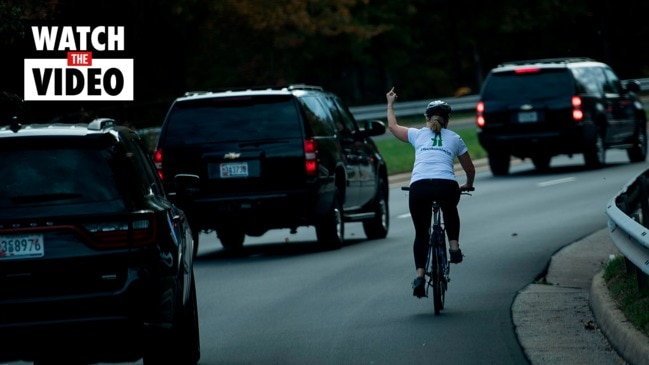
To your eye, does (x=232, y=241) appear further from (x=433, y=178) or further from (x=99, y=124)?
(x=99, y=124)

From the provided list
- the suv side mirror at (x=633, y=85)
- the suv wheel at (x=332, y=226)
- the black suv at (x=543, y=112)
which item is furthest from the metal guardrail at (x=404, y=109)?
the suv wheel at (x=332, y=226)

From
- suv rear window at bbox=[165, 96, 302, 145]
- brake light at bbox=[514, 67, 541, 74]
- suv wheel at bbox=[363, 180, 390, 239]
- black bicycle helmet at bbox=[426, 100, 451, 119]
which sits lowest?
suv wheel at bbox=[363, 180, 390, 239]

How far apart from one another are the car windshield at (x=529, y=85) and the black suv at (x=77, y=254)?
2172 centimetres

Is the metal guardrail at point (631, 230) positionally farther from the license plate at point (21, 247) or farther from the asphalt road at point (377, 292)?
the license plate at point (21, 247)

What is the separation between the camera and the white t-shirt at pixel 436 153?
13172mm

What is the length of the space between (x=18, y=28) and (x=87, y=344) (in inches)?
507

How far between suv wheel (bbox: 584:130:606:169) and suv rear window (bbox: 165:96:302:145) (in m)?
13.5

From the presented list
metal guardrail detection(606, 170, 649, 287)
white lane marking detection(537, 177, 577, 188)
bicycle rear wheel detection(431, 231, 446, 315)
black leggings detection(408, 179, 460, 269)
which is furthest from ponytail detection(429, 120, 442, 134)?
white lane marking detection(537, 177, 577, 188)

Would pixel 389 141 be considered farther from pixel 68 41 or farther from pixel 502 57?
pixel 502 57

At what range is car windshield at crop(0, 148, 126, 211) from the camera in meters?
8.85

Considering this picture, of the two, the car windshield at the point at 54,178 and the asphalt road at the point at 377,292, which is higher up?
the car windshield at the point at 54,178

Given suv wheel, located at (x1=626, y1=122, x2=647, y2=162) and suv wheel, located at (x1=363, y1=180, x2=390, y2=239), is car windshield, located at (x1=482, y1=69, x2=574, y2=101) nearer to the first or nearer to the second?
suv wheel, located at (x1=626, y1=122, x2=647, y2=162)

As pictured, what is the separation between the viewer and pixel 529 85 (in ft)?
99.8

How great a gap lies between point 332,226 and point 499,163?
1312 centimetres
